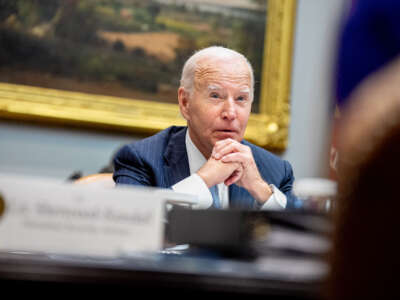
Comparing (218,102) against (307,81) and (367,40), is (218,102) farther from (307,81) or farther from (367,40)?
(307,81)

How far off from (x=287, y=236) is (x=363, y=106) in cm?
34

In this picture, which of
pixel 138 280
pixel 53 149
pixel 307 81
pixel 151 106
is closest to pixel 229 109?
pixel 138 280

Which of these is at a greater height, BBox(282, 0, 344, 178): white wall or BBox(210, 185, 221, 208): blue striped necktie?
BBox(282, 0, 344, 178): white wall

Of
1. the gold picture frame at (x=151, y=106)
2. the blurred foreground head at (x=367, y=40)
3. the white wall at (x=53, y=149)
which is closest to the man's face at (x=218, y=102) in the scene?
the gold picture frame at (x=151, y=106)

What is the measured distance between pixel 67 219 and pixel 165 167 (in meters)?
1.37

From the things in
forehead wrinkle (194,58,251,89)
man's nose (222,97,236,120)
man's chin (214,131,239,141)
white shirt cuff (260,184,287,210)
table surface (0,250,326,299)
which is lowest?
table surface (0,250,326,299)

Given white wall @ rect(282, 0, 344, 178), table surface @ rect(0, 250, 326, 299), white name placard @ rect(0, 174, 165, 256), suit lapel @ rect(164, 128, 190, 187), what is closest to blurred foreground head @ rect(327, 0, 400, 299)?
table surface @ rect(0, 250, 326, 299)

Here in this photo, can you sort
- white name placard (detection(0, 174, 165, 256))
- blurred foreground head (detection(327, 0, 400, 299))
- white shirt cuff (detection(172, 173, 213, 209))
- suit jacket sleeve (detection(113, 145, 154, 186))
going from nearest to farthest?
blurred foreground head (detection(327, 0, 400, 299)) < white name placard (detection(0, 174, 165, 256)) < white shirt cuff (detection(172, 173, 213, 209)) < suit jacket sleeve (detection(113, 145, 154, 186))

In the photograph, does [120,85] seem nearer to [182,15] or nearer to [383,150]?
[182,15]

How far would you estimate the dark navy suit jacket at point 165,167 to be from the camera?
222 centimetres

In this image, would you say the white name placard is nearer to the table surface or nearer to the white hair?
the table surface

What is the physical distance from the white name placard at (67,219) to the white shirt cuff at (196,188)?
3.38 feet

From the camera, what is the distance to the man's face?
2359 millimetres

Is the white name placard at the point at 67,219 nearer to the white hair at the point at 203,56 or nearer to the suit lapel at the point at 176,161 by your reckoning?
the suit lapel at the point at 176,161
